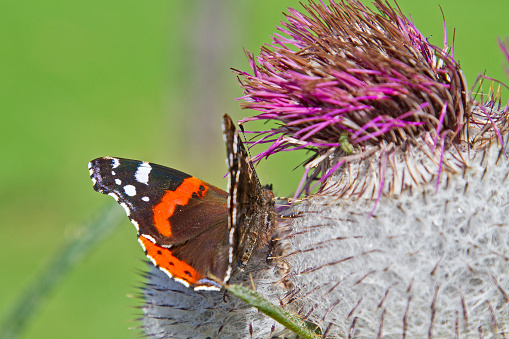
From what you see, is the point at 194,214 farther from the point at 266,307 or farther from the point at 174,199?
the point at 266,307

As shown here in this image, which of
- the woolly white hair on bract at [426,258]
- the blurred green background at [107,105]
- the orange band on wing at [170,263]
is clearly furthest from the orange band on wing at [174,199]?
the blurred green background at [107,105]

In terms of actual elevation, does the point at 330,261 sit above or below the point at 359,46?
below

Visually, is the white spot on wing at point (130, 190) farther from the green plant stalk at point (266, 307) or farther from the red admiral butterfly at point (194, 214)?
the green plant stalk at point (266, 307)

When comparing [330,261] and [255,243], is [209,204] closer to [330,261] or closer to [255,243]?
[255,243]

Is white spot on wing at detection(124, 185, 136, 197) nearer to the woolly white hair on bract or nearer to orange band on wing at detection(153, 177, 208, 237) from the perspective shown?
orange band on wing at detection(153, 177, 208, 237)

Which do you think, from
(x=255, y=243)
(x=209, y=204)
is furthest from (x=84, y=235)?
(x=255, y=243)

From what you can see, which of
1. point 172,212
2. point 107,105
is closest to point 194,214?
point 172,212

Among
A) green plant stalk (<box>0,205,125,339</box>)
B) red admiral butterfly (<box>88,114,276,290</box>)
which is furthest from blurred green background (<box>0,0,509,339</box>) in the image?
red admiral butterfly (<box>88,114,276,290</box>)
